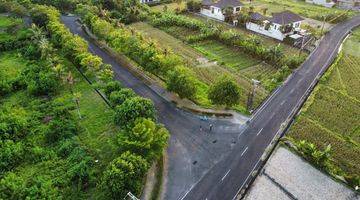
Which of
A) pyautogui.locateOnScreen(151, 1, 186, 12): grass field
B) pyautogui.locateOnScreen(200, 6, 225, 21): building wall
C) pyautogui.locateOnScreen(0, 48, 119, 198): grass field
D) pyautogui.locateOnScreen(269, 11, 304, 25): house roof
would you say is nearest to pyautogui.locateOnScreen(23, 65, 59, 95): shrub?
pyautogui.locateOnScreen(0, 48, 119, 198): grass field

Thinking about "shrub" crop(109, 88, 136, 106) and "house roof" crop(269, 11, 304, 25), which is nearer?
"shrub" crop(109, 88, 136, 106)

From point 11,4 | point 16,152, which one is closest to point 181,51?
point 16,152

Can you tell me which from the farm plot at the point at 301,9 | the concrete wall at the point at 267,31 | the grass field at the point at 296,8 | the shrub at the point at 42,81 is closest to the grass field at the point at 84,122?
the shrub at the point at 42,81

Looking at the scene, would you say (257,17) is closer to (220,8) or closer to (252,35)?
(252,35)

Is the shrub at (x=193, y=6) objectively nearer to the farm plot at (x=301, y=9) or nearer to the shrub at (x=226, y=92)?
the farm plot at (x=301, y=9)

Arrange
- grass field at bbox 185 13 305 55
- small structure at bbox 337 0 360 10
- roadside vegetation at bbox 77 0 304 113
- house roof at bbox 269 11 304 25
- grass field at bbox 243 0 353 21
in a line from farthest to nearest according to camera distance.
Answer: small structure at bbox 337 0 360 10 < grass field at bbox 243 0 353 21 < house roof at bbox 269 11 304 25 < grass field at bbox 185 13 305 55 < roadside vegetation at bbox 77 0 304 113

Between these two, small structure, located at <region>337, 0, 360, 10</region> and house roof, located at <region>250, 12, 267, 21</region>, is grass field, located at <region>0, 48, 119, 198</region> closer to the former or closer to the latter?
house roof, located at <region>250, 12, 267, 21</region>

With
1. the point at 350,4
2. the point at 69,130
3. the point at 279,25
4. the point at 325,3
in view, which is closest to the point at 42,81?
the point at 69,130
